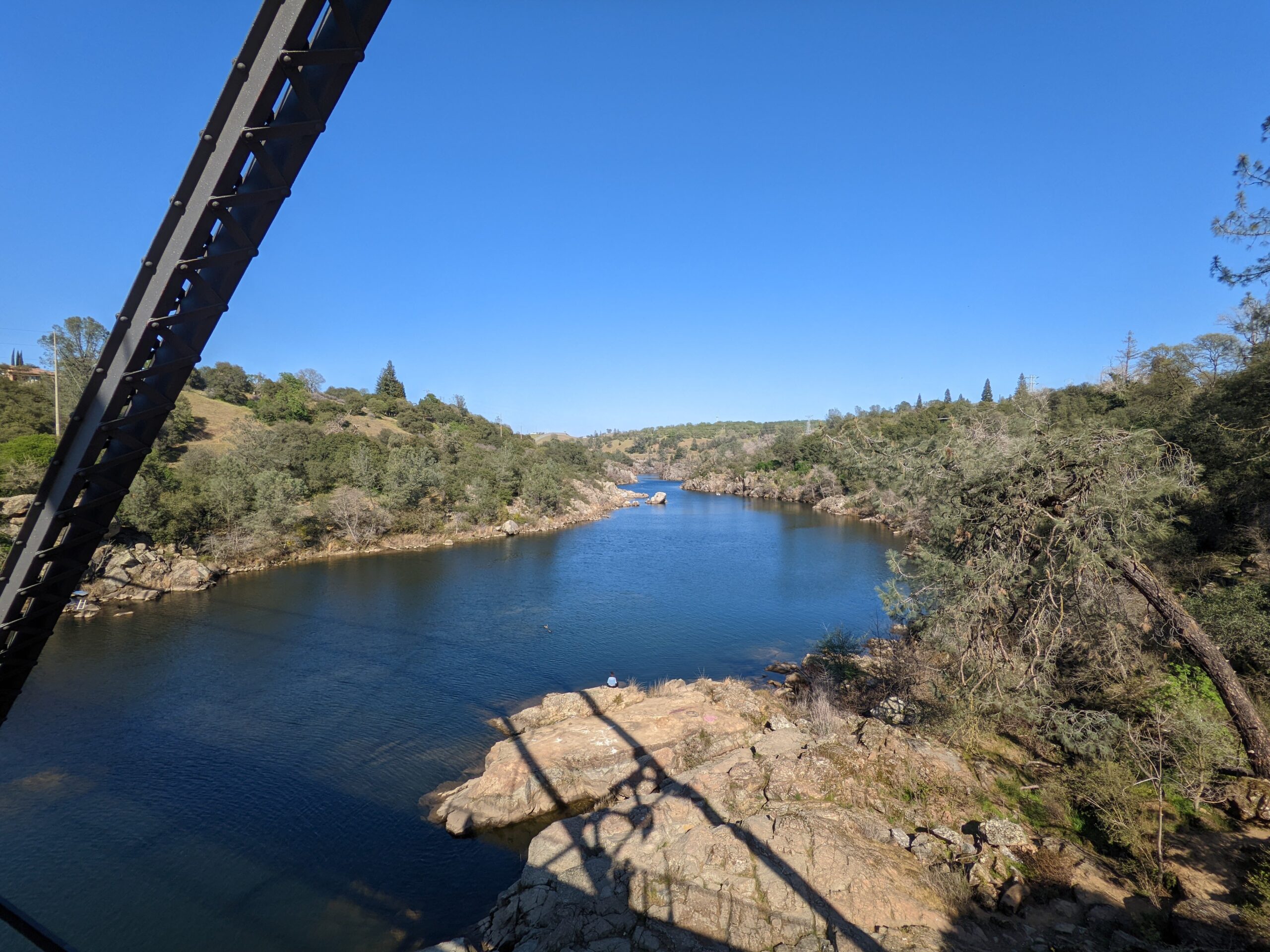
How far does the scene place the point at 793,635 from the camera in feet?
83.6

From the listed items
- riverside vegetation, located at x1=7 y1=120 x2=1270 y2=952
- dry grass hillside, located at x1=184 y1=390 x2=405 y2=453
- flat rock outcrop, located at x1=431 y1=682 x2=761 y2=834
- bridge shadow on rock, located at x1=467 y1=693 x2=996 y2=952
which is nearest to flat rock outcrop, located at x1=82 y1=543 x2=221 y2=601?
dry grass hillside, located at x1=184 y1=390 x2=405 y2=453

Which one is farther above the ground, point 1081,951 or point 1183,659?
point 1183,659

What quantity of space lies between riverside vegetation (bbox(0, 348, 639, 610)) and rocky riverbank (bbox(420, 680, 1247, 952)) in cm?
2818

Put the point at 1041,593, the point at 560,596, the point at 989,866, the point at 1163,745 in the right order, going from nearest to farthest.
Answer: the point at 989,866 < the point at 1163,745 < the point at 1041,593 < the point at 560,596

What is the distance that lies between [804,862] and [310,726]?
14953mm

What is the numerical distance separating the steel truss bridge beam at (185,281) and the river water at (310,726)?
392 inches

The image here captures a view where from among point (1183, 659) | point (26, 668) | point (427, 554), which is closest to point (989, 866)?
point (1183, 659)

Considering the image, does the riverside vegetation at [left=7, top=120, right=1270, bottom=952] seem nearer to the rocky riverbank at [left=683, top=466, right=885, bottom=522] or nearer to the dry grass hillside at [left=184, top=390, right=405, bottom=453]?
the rocky riverbank at [left=683, top=466, right=885, bottom=522]

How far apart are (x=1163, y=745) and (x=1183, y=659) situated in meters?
3.50

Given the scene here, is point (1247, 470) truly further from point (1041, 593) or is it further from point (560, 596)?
point (560, 596)

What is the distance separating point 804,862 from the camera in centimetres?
873

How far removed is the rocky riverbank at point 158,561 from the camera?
2688cm

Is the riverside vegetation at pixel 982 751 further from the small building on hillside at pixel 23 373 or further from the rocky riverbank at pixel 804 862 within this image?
the small building on hillside at pixel 23 373

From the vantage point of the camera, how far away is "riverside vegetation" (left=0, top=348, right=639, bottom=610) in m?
30.1
